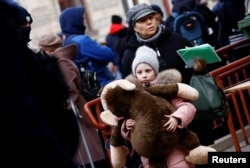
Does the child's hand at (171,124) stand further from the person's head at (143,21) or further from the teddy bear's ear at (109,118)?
the person's head at (143,21)

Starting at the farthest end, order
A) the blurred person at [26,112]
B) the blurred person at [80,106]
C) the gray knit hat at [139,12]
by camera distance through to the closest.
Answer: the blurred person at [80,106]
the gray knit hat at [139,12]
the blurred person at [26,112]

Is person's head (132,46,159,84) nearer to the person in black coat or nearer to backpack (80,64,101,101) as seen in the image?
the person in black coat

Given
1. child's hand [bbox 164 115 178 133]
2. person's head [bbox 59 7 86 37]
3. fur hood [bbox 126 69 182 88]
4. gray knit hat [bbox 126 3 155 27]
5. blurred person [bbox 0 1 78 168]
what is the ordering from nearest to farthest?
blurred person [bbox 0 1 78 168] < child's hand [bbox 164 115 178 133] < fur hood [bbox 126 69 182 88] < gray knit hat [bbox 126 3 155 27] < person's head [bbox 59 7 86 37]

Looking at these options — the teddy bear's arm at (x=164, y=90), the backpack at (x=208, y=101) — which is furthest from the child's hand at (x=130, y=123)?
the backpack at (x=208, y=101)

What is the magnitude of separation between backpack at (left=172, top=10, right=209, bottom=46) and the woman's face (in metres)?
2.12

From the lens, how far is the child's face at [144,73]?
420cm

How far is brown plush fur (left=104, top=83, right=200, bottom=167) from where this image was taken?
387cm

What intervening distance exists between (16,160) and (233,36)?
6502mm

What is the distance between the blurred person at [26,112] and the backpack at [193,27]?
16.1 ft

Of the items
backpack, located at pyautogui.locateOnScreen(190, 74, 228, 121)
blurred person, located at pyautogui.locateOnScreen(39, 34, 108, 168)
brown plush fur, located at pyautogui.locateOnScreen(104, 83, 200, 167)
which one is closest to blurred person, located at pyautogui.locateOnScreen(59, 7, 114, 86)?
blurred person, located at pyautogui.locateOnScreen(39, 34, 108, 168)

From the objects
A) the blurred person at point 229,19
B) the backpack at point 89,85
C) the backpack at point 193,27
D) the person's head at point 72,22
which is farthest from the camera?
the blurred person at point 229,19

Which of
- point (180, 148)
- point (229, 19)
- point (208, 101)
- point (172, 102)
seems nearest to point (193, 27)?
point (229, 19)

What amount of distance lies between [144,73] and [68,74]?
1.13 metres

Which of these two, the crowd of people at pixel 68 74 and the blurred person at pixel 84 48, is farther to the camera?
the blurred person at pixel 84 48
